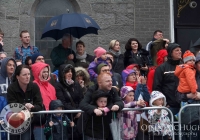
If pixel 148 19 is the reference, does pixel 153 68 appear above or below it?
below

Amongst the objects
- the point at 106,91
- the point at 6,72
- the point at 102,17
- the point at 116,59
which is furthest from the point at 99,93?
the point at 102,17

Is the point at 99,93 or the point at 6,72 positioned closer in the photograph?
the point at 99,93

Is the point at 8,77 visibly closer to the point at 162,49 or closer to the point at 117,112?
the point at 117,112

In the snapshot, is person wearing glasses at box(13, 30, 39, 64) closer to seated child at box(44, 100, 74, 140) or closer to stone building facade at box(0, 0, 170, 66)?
stone building facade at box(0, 0, 170, 66)

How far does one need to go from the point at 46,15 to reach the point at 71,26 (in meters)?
2.59

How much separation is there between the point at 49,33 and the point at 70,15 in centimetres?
69

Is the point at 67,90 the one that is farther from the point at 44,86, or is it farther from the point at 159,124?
the point at 159,124

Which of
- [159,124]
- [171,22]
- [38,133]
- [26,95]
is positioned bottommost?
[38,133]

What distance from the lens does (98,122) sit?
36.0 ft

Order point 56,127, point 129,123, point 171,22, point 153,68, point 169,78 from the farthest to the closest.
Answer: point 171,22, point 153,68, point 169,78, point 129,123, point 56,127

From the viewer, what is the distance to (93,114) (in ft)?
35.6

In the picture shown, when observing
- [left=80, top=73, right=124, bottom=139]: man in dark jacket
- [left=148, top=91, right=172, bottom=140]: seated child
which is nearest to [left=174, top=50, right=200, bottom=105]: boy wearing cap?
[left=148, top=91, right=172, bottom=140]: seated child

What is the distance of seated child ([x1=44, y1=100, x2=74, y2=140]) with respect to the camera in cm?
1122

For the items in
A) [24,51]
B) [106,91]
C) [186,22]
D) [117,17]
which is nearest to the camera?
[106,91]
